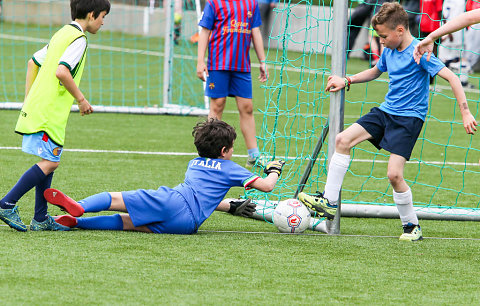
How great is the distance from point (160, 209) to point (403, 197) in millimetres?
1470


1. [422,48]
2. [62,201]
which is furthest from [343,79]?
[62,201]

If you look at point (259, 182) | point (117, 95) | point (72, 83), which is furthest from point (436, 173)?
point (117, 95)

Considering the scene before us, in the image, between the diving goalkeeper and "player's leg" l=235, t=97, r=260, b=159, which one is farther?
"player's leg" l=235, t=97, r=260, b=159

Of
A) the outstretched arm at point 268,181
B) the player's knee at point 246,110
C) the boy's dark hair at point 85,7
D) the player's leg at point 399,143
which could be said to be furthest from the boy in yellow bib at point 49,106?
the player's knee at point 246,110

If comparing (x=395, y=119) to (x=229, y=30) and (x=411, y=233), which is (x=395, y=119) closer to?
(x=411, y=233)

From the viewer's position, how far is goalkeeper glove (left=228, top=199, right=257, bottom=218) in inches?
215

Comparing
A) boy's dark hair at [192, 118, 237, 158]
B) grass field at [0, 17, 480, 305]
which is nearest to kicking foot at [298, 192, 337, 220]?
grass field at [0, 17, 480, 305]

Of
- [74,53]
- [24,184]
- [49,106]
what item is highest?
[74,53]

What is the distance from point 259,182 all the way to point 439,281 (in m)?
1.24

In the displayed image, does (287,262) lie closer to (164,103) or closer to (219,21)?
(219,21)

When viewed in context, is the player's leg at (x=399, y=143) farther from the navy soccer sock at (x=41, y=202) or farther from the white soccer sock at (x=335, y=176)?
the navy soccer sock at (x=41, y=202)

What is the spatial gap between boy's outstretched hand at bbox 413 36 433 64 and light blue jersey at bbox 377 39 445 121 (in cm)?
19

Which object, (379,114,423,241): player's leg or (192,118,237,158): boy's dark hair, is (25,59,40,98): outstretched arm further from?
(379,114,423,241): player's leg

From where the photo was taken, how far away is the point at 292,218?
5047 mm
